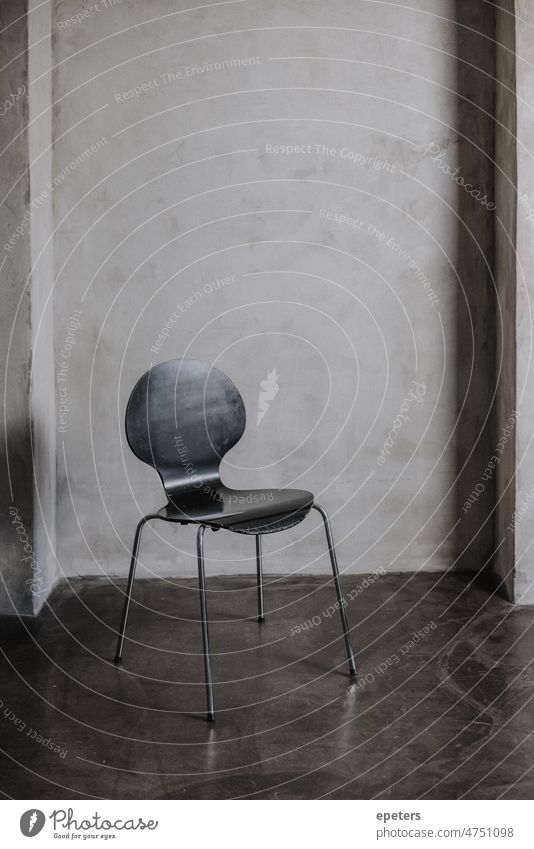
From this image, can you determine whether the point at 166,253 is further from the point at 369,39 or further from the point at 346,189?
the point at 369,39

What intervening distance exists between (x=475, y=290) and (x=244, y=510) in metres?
1.42

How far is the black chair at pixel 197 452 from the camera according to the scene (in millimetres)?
2289

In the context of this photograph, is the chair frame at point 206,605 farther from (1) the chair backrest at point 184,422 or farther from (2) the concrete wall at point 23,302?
(2) the concrete wall at point 23,302

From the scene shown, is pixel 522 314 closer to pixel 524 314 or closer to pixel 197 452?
pixel 524 314

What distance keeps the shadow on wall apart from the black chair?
953mm

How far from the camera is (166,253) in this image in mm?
3129

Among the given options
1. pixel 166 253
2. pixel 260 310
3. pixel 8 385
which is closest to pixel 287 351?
pixel 260 310

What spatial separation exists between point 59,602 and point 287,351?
1.21 m

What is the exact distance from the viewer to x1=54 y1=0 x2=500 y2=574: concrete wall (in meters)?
3.08

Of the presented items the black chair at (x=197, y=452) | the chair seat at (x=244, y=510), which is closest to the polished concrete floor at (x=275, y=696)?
the black chair at (x=197, y=452)
